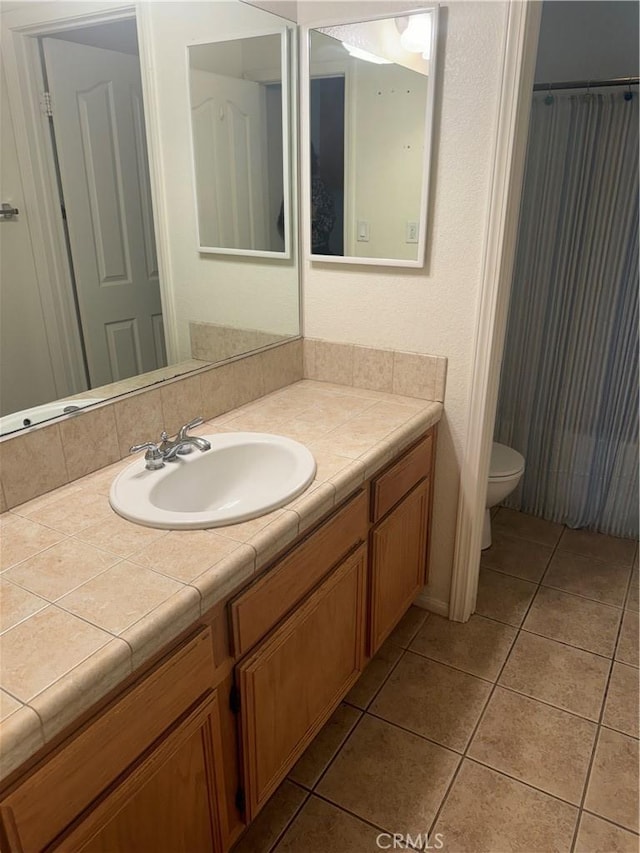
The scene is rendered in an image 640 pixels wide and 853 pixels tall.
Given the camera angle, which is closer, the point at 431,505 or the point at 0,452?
the point at 0,452

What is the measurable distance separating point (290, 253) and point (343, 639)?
4.13 feet

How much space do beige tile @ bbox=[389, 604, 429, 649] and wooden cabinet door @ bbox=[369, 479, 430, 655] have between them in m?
0.17

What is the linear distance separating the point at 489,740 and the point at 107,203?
69.2 inches

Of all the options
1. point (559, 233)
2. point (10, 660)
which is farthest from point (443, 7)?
point (10, 660)

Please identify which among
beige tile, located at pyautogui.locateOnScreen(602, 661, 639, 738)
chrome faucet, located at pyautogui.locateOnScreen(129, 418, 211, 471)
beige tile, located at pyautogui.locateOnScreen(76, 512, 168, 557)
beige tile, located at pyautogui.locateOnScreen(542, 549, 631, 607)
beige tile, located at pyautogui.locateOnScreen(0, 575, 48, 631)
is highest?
chrome faucet, located at pyautogui.locateOnScreen(129, 418, 211, 471)

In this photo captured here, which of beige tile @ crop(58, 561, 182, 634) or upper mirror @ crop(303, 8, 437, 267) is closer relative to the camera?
beige tile @ crop(58, 561, 182, 634)

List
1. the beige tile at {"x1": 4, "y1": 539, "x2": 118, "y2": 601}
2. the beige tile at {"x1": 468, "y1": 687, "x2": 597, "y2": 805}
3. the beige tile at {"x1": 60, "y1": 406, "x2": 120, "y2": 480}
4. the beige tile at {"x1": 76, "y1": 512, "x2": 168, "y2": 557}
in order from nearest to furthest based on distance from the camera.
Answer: the beige tile at {"x1": 4, "y1": 539, "x2": 118, "y2": 601}
the beige tile at {"x1": 76, "y1": 512, "x2": 168, "y2": 557}
the beige tile at {"x1": 60, "y1": 406, "x2": 120, "y2": 480}
the beige tile at {"x1": 468, "y1": 687, "x2": 597, "y2": 805}

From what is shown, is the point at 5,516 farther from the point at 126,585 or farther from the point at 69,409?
the point at 126,585

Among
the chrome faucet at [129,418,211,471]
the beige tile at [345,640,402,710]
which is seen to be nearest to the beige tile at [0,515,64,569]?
the chrome faucet at [129,418,211,471]

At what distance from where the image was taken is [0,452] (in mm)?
1245

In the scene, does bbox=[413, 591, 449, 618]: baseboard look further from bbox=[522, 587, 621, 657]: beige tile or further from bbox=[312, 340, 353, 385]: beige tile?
bbox=[312, 340, 353, 385]: beige tile

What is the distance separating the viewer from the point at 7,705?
786 millimetres

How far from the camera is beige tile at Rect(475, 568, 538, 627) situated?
226 centimetres

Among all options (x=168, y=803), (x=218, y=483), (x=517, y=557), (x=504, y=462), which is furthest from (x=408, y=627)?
(x=168, y=803)
